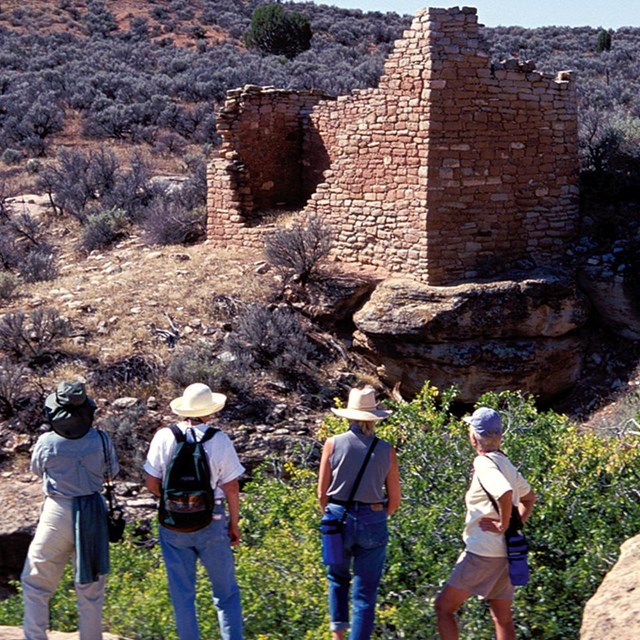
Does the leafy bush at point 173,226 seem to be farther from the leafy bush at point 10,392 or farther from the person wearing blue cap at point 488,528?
the person wearing blue cap at point 488,528

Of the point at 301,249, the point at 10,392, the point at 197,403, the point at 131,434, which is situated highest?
the point at 197,403

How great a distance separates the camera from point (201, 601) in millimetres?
5895

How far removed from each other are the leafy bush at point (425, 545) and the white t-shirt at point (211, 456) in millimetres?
1172

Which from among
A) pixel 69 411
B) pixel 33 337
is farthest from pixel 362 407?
pixel 33 337

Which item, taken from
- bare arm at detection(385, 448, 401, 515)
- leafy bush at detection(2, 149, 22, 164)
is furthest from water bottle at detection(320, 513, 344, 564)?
leafy bush at detection(2, 149, 22, 164)

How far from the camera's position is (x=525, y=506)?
16.1 ft

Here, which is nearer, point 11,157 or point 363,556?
point 363,556

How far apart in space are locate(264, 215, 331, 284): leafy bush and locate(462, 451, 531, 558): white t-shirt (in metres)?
7.21

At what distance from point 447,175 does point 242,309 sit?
2940 millimetres

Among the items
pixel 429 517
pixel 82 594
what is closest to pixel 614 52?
pixel 429 517

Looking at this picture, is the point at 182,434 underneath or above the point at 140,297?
above

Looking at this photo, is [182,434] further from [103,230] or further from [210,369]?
[103,230]

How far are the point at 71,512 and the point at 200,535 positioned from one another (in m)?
0.66

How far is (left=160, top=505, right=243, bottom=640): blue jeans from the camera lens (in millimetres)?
4785
